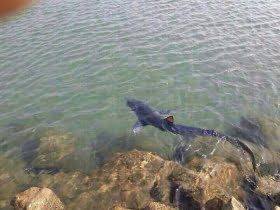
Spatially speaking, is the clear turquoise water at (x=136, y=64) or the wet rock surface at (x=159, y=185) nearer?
the wet rock surface at (x=159, y=185)

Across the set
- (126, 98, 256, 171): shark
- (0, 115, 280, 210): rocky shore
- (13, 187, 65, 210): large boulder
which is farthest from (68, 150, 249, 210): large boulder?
(126, 98, 256, 171): shark

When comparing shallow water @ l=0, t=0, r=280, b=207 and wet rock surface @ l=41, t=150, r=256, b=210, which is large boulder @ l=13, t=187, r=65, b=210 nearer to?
wet rock surface @ l=41, t=150, r=256, b=210

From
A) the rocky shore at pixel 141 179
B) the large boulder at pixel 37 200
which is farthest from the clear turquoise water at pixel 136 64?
the large boulder at pixel 37 200

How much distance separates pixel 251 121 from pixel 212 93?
9.66 feet

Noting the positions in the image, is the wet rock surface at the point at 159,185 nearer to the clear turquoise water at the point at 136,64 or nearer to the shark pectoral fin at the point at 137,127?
the shark pectoral fin at the point at 137,127

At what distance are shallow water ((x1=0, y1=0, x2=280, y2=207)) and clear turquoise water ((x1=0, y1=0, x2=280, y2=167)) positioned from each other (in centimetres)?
6

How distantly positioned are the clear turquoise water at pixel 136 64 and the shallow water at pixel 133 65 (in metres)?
0.06

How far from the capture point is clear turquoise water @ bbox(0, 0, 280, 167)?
20.1 metres

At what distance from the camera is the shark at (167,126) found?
1775 centimetres

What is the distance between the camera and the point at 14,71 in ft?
77.9

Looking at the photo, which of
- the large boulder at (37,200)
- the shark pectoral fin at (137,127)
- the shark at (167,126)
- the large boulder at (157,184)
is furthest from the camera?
the shark pectoral fin at (137,127)

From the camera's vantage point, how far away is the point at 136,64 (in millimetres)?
23844

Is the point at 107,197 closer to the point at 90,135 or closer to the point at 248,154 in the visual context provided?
the point at 90,135

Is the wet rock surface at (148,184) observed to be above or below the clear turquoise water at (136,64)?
above
